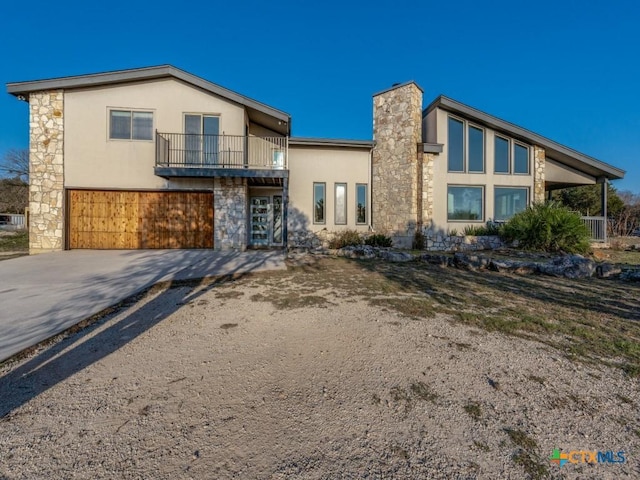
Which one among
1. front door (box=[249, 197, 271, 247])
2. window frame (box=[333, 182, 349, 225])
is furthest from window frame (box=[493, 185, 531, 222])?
front door (box=[249, 197, 271, 247])

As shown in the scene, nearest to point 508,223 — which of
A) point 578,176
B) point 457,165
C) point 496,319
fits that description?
point 457,165

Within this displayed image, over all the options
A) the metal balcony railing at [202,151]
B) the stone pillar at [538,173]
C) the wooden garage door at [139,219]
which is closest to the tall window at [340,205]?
the metal balcony railing at [202,151]

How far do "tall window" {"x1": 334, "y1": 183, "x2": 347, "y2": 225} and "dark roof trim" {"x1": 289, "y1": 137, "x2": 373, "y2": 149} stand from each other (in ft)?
5.66

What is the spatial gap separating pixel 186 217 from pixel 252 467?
11.1m

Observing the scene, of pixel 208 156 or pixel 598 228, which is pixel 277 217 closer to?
pixel 208 156

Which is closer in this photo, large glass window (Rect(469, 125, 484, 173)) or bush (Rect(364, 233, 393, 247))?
bush (Rect(364, 233, 393, 247))

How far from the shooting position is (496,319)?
412 cm

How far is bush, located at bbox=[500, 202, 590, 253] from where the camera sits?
1068cm

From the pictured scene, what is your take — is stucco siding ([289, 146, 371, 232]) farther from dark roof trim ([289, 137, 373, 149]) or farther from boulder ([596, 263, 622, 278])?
boulder ([596, 263, 622, 278])

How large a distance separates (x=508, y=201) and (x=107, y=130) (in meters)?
16.8

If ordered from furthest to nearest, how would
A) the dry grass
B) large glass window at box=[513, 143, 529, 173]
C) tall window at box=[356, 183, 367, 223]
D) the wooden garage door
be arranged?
large glass window at box=[513, 143, 529, 173] → tall window at box=[356, 183, 367, 223] → the wooden garage door → the dry grass

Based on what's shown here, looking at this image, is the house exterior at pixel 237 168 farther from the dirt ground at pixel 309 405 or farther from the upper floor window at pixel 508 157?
the dirt ground at pixel 309 405

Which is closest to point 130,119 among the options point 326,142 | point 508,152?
point 326,142

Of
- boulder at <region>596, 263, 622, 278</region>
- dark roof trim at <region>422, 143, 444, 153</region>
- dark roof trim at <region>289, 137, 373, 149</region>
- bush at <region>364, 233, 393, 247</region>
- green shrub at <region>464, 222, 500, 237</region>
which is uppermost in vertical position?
dark roof trim at <region>289, 137, 373, 149</region>
